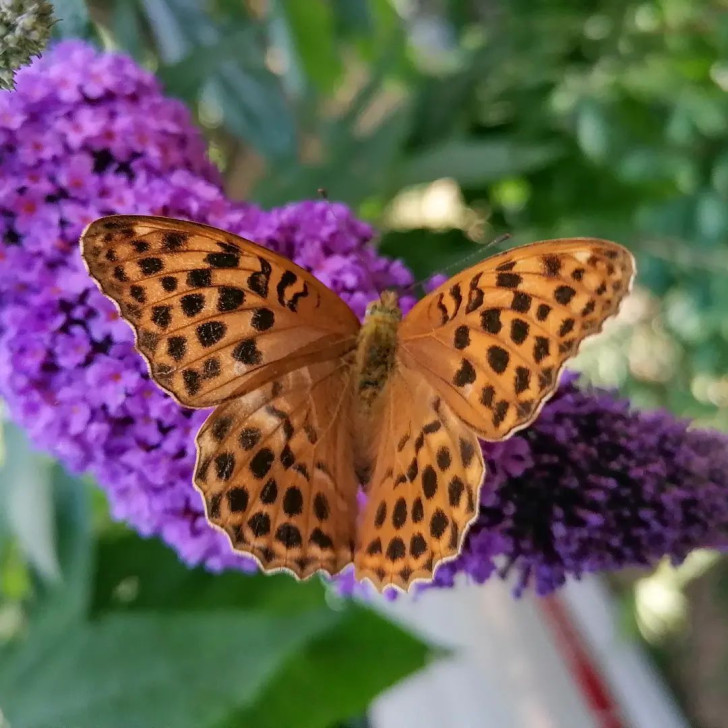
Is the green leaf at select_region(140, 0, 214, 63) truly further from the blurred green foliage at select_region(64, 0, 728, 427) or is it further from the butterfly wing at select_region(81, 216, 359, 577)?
the butterfly wing at select_region(81, 216, 359, 577)

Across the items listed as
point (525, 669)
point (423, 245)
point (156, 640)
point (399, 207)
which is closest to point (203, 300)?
point (156, 640)

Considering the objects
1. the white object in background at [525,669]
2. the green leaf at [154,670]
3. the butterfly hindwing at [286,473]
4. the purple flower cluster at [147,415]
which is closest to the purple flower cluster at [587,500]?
the purple flower cluster at [147,415]

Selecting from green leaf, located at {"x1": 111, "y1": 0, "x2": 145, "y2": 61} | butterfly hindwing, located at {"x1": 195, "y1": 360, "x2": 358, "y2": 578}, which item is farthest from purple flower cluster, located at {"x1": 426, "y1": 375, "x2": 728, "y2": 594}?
green leaf, located at {"x1": 111, "y1": 0, "x2": 145, "y2": 61}

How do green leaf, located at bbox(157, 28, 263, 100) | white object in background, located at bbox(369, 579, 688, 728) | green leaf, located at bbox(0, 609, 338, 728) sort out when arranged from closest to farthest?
green leaf, located at bbox(0, 609, 338, 728) → green leaf, located at bbox(157, 28, 263, 100) → white object in background, located at bbox(369, 579, 688, 728)

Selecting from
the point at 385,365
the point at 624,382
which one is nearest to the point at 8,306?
the point at 385,365

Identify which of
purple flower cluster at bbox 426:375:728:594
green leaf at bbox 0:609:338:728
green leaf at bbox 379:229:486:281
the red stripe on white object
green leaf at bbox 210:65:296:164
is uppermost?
green leaf at bbox 210:65:296:164

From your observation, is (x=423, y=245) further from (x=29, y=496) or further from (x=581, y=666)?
(x=581, y=666)

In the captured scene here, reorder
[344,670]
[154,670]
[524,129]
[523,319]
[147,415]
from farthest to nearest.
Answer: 1. [524,129]
2. [344,670]
3. [154,670]
4. [147,415]
5. [523,319]
